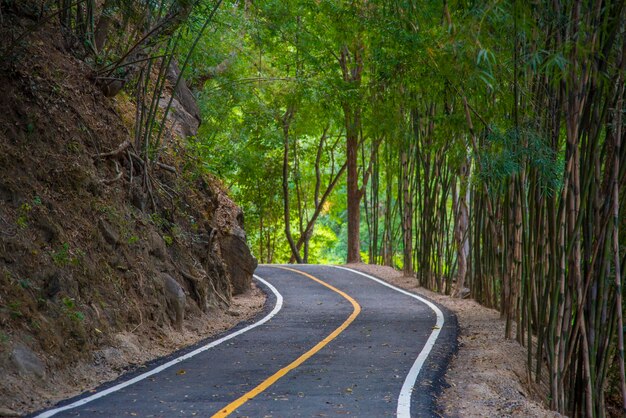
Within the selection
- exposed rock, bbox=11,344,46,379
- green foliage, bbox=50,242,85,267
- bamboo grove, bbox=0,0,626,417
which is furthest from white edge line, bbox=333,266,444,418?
green foliage, bbox=50,242,85,267

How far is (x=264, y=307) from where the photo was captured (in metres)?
16.7

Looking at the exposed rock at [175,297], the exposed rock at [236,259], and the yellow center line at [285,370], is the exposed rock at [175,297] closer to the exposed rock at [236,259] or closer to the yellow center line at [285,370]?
the yellow center line at [285,370]

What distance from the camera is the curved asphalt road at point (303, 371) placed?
736 cm

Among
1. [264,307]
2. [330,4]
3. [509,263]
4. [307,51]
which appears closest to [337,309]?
[264,307]

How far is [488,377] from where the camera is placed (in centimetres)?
962

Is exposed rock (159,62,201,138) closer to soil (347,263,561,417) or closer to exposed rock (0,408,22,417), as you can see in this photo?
soil (347,263,561,417)

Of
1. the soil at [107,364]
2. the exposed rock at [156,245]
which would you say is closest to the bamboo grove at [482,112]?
the exposed rock at [156,245]

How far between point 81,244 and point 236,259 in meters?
8.12

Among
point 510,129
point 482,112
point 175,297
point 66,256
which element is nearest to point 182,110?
point 175,297

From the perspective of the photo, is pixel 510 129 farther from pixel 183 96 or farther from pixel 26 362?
pixel 183 96

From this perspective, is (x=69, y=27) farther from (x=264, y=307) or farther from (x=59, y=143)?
(x=264, y=307)

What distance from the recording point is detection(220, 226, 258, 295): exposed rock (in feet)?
61.0

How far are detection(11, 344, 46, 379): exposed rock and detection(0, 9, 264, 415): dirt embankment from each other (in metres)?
0.01

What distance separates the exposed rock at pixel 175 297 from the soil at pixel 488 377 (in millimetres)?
4454
